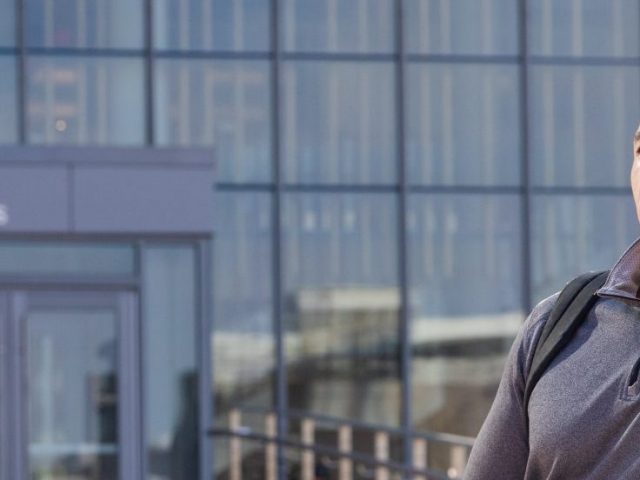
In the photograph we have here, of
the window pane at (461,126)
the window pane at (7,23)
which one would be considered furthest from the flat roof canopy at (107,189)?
the window pane at (461,126)

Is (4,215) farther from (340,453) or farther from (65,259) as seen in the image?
(340,453)

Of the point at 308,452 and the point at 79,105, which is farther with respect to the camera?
the point at 79,105

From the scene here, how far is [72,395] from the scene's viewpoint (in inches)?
444

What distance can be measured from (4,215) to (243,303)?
3517 millimetres

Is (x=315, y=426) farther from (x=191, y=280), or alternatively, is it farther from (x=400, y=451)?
(x=191, y=280)

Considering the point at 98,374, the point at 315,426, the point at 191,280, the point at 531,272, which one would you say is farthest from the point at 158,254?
the point at 531,272

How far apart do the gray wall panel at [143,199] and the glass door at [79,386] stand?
57 centimetres

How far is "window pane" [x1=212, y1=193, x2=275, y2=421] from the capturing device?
14133 millimetres

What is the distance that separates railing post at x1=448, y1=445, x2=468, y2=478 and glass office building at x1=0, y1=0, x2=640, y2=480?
1.63 feet

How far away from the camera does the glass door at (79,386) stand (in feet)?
36.7

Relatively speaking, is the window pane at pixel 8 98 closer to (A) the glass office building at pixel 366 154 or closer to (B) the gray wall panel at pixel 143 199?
(A) the glass office building at pixel 366 154

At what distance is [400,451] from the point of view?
14250 millimetres

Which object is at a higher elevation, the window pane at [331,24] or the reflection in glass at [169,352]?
the window pane at [331,24]

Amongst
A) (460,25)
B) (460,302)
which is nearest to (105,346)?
(460,302)
